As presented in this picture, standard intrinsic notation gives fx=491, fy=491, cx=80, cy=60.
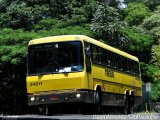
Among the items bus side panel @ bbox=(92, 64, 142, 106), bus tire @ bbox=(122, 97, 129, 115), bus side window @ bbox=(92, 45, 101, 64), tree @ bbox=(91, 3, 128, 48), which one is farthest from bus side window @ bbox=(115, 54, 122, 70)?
tree @ bbox=(91, 3, 128, 48)

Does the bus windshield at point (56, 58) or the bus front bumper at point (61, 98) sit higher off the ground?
the bus windshield at point (56, 58)

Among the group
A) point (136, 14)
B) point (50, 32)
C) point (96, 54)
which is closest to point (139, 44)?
point (50, 32)

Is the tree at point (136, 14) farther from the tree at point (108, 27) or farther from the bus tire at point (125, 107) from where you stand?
the bus tire at point (125, 107)

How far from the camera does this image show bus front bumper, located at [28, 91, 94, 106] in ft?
64.3

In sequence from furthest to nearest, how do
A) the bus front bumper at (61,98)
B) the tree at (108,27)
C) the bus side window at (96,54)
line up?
1. the tree at (108,27)
2. the bus side window at (96,54)
3. the bus front bumper at (61,98)

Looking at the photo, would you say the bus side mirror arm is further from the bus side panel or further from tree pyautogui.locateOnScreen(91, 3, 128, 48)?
tree pyautogui.locateOnScreen(91, 3, 128, 48)

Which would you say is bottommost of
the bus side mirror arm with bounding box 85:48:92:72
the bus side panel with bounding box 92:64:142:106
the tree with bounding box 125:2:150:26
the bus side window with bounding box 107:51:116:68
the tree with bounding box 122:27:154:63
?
the bus side panel with bounding box 92:64:142:106

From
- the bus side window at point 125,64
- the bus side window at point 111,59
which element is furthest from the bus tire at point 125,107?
the bus side window at point 111,59

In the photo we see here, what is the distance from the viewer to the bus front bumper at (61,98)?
1959 cm

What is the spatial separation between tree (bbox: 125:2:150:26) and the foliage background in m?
15.0

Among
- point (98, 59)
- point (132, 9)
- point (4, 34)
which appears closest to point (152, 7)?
point (132, 9)

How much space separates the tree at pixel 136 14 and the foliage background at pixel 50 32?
14967mm

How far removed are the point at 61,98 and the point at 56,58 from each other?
165 cm

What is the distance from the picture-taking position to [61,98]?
19781 millimetres
